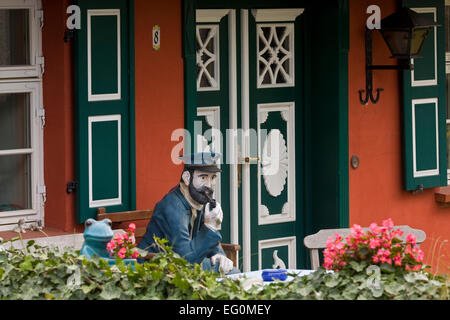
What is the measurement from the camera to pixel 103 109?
A: 7523 mm

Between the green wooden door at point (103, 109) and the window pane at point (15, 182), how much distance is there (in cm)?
41

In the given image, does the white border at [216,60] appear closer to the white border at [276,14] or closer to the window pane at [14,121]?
the white border at [276,14]

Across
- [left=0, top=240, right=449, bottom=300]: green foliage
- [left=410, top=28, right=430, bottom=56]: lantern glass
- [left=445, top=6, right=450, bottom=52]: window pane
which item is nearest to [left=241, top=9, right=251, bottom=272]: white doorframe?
[left=410, top=28, right=430, bottom=56]: lantern glass

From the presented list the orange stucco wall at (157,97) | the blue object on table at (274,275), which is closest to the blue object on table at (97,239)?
the blue object on table at (274,275)

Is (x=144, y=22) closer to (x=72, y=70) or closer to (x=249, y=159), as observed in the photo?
(x=72, y=70)

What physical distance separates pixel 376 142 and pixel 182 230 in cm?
274

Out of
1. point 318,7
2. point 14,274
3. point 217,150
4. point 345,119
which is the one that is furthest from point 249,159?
point 14,274

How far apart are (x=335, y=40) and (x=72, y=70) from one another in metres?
2.41

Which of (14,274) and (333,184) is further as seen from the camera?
(333,184)

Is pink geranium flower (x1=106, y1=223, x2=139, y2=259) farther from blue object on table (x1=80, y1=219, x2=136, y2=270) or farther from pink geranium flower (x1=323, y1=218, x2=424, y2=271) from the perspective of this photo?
pink geranium flower (x1=323, y1=218, x2=424, y2=271)

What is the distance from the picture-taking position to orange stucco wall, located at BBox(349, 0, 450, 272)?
886 centimetres

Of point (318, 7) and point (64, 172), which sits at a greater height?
point (318, 7)

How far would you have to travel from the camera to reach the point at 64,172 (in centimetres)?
739

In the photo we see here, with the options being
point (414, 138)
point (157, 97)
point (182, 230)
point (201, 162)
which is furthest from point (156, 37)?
point (414, 138)
